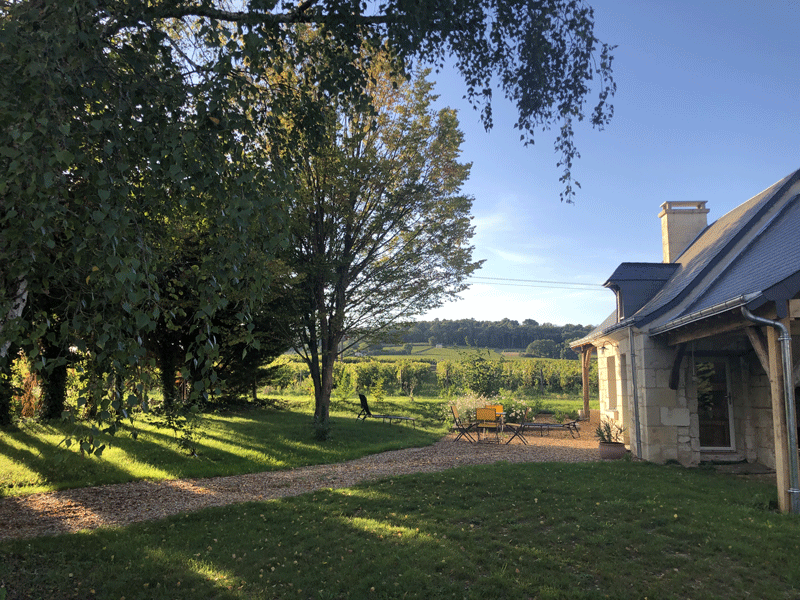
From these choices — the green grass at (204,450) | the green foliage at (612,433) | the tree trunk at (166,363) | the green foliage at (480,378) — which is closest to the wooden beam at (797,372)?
the green foliage at (612,433)

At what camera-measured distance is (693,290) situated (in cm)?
973

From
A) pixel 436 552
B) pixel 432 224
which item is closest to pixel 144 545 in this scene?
pixel 436 552

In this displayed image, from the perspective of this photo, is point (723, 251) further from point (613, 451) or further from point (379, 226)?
point (379, 226)

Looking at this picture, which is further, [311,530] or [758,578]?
[311,530]

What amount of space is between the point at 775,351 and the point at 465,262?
7.62 m

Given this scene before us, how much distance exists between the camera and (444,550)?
4.96 meters

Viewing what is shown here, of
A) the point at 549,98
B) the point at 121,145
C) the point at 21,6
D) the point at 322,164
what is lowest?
the point at 121,145

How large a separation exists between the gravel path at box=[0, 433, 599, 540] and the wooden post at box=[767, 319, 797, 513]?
392 centimetres

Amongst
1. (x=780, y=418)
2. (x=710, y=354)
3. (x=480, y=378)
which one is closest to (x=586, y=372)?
(x=480, y=378)

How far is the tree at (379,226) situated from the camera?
11.6 metres

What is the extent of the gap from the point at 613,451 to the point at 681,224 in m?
7.63

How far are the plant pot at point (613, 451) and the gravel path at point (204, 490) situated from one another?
27 centimetres

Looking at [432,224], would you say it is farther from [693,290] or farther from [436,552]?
[436,552]

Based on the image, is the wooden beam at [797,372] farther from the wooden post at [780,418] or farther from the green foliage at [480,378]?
the green foliage at [480,378]
